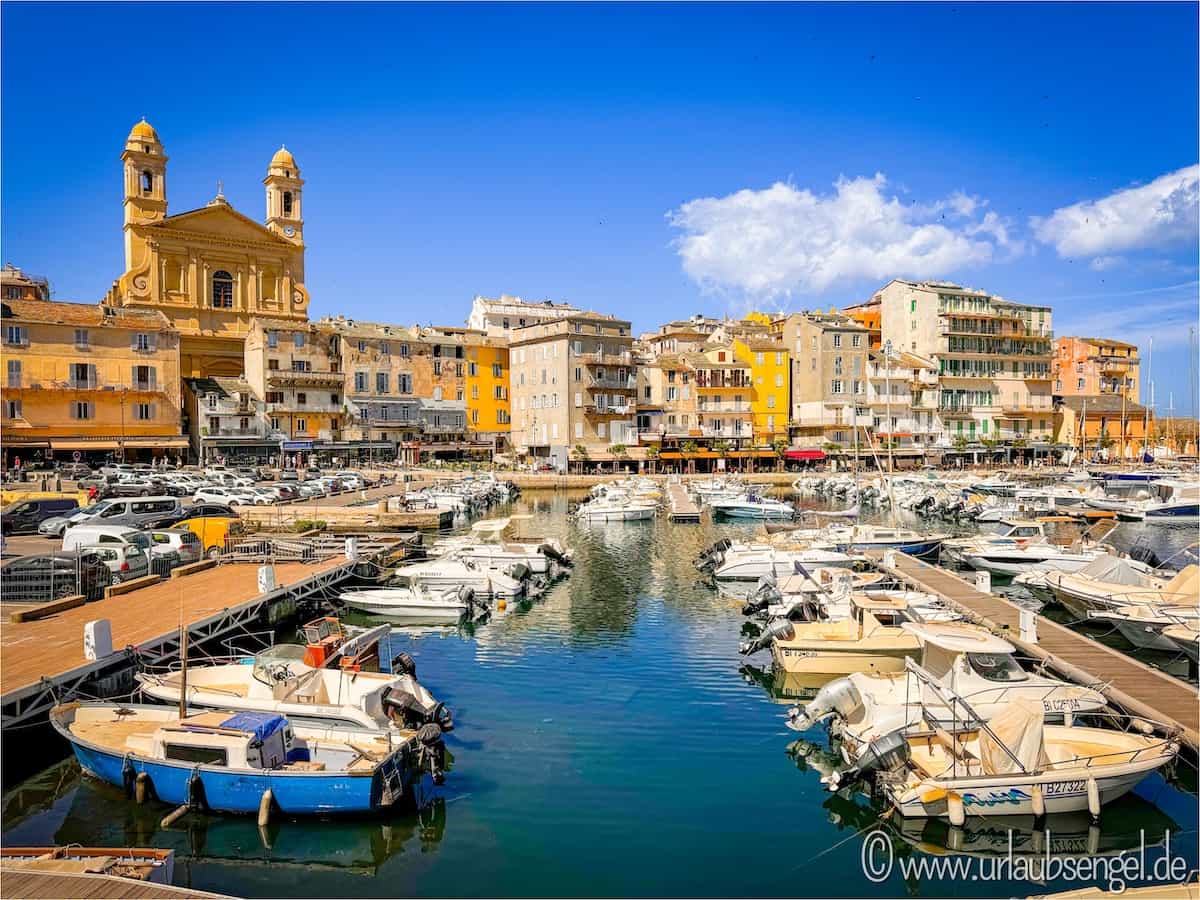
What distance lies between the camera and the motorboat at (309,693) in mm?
15594

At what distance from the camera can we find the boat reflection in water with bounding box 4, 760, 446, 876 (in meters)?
13.1

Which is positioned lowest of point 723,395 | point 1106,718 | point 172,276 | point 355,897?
point 355,897

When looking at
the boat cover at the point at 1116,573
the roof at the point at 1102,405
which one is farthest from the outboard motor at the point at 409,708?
the roof at the point at 1102,405

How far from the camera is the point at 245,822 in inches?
544

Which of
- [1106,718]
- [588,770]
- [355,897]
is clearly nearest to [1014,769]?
[1106,718]

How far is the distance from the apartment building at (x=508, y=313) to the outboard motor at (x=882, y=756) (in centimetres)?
9720

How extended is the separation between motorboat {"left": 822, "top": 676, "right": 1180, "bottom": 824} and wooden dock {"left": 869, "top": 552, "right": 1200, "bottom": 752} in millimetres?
1419

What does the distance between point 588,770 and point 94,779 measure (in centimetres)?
891

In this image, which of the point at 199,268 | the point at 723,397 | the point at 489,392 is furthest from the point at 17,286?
the point at 723,397

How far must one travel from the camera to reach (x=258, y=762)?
1384cm

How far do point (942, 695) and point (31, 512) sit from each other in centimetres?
3922

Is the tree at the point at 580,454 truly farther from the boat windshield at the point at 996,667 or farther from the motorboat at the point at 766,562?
the boat windshield at the point at 996,667

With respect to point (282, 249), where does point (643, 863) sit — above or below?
below

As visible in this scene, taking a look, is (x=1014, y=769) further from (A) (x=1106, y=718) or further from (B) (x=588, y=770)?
(B) (x=588, y=770)
